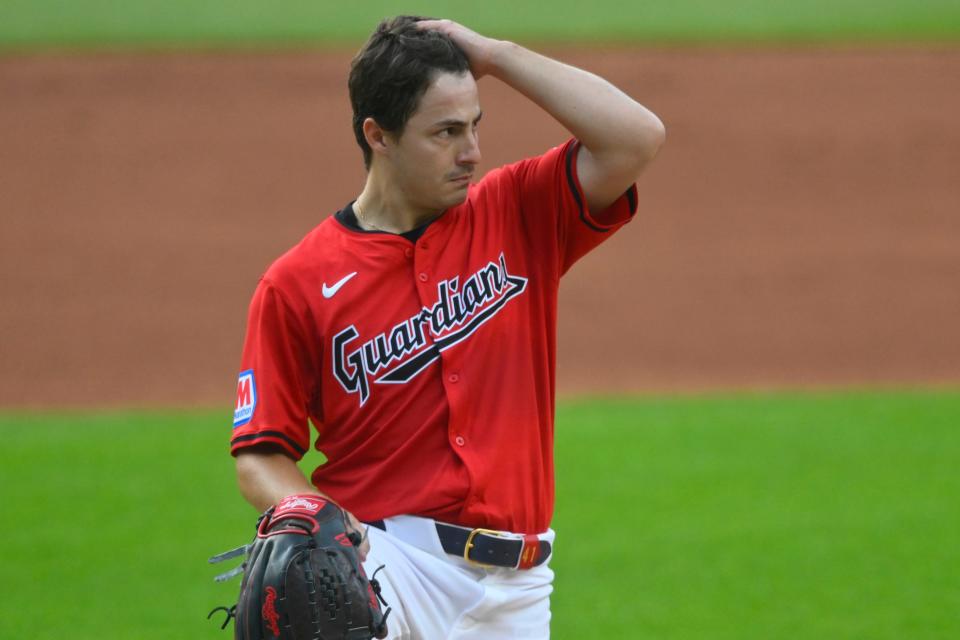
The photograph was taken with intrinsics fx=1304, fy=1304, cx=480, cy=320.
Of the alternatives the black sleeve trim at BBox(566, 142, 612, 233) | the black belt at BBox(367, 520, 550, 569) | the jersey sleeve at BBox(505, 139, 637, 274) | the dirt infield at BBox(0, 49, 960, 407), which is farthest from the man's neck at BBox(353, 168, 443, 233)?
the dirt infield at BBox(0, 49, 960, 407)

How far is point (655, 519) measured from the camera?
755cm

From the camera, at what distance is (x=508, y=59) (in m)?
3.25

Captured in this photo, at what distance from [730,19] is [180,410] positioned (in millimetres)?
10956

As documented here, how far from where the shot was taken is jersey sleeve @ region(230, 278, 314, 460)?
3.17 meters

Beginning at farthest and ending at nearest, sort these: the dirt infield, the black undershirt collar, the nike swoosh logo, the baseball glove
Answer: the dirt infield
the black undershirt collar
the nike swoosh logo
the baseball glove

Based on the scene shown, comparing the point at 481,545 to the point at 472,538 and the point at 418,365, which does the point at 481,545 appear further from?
the point at 418,365

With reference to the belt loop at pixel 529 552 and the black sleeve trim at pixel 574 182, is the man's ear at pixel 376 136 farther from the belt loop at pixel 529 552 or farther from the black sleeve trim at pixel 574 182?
the belt loop at pixel 529 552

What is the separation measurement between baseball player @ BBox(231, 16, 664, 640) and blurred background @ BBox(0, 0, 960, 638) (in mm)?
2882

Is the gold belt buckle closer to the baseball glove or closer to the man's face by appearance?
the baseball glove

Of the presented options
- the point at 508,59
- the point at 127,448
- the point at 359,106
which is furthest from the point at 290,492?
the point at 127,448

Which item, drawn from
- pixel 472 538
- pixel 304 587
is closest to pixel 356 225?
pixel 472 538

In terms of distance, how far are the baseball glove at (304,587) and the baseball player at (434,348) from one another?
0.90ft

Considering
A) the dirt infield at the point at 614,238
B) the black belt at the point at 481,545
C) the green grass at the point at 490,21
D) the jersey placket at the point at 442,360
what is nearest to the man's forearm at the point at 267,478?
the black belt at the point at 481,545

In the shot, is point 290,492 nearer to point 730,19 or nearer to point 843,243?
point 843,243
